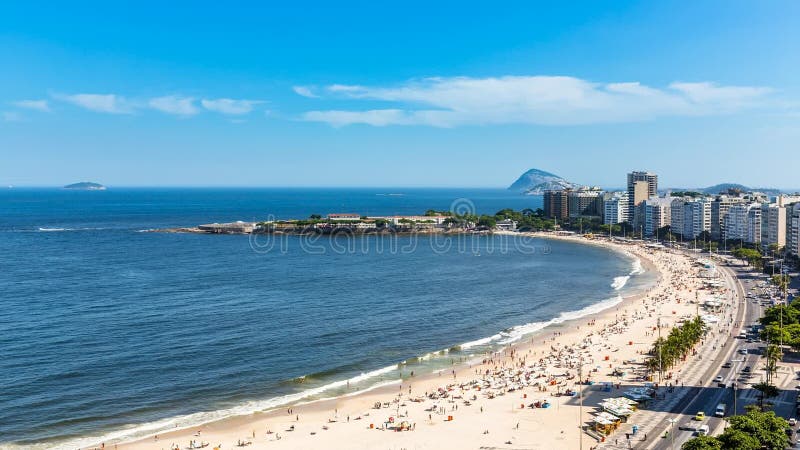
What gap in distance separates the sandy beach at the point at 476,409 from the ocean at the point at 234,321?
1945 millimetres

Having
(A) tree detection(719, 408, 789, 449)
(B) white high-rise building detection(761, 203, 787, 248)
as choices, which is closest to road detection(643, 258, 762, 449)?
(A) tree detection(719, 408, 789, 449)

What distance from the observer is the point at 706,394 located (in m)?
37.5

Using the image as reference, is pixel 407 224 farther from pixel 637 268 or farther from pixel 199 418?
pixel 199 418

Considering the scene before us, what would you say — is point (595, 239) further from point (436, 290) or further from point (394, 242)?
point (436, 290)

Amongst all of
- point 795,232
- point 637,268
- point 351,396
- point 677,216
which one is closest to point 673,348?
point 351,396

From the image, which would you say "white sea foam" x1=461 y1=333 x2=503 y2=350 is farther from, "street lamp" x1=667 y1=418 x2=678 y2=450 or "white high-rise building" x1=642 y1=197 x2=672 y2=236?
"white high-rise building" x1=642 y1=197 x2=672 y2=236

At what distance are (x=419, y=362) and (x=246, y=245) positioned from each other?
86.1m

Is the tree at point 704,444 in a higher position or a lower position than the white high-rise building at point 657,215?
lower

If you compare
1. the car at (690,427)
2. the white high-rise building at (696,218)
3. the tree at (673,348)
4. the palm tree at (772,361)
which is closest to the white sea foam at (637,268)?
the white high-rise building at (696,218)

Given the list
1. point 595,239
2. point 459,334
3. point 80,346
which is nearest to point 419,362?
point 459,334

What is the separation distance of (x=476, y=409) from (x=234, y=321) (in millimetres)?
28399

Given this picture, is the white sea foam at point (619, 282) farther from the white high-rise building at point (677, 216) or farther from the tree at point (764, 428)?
the white high-rise building at point (677, 216)

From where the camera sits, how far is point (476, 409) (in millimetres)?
38281

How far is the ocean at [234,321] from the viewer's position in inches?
1501
